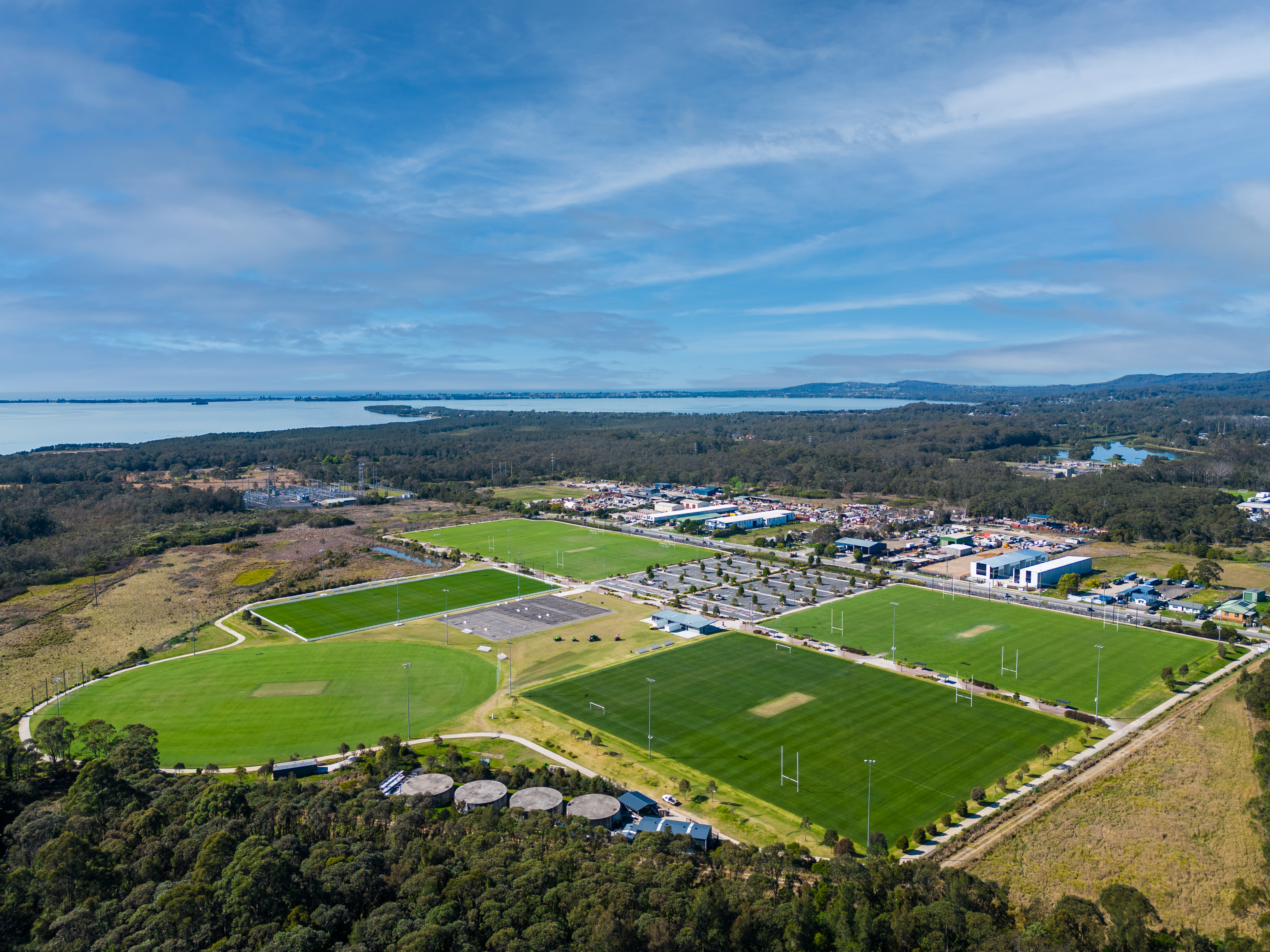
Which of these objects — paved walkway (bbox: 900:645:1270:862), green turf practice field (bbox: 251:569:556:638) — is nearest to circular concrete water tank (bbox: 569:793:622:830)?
paved walkway (bbox: 900:645:1270:862)

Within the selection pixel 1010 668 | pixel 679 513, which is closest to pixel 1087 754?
pixel 1010 668

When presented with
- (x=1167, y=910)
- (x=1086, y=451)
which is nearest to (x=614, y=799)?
(x=1167, y=910)

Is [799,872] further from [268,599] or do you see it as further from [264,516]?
[264,516]

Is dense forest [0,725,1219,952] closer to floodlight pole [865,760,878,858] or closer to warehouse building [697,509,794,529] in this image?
floodlight pole [865,760,878,858]

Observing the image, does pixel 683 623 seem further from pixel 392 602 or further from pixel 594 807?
pixel 392 602

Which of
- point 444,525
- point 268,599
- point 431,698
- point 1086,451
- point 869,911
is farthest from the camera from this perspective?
point 1086,451

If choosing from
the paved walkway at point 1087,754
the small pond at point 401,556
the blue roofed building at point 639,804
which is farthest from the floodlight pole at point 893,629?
the small pond at point 401,556
